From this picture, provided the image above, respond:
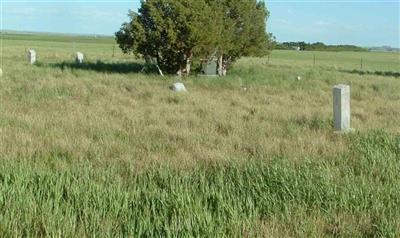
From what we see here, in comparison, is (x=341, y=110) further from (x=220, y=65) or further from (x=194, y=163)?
(x=220, y=65)

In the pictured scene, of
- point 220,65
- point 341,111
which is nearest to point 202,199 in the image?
point 341,111

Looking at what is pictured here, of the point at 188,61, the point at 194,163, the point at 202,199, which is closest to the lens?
the point at 202,199

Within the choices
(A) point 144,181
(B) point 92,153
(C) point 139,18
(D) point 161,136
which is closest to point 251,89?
(C) point 139,18

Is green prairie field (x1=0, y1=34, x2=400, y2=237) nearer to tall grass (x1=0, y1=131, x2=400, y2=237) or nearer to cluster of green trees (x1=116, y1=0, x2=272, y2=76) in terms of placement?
tall grass (x1=0, y1=131, x2=400, y2=237)

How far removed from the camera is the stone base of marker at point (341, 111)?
9.35m

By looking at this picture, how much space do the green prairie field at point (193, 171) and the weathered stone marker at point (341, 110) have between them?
0.71 ft

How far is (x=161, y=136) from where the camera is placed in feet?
27.7

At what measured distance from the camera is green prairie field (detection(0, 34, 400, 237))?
409 cm

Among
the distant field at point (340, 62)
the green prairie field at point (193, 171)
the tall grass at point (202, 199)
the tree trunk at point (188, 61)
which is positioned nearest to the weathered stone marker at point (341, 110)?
the green prairie field at point (193, 171)

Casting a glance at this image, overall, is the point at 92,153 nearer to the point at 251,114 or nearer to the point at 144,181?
the point at 144,181

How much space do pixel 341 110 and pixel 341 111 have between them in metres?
0.03

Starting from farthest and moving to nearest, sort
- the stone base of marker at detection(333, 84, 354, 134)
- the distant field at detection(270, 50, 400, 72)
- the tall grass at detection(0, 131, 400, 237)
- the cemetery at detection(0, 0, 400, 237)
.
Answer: the distant field at detection(270, 50, 400, 72)
the stone base of marker at detection(333, 84, 354, 134)
the cemetery at detection(0, 0, 400, 237)
the tall grass at detection(0, 131, 400, 237)

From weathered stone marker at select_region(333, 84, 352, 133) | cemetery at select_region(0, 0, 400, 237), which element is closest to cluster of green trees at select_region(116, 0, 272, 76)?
cemetery at select_region(0, 0, 400, 237)

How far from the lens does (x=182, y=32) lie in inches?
841
